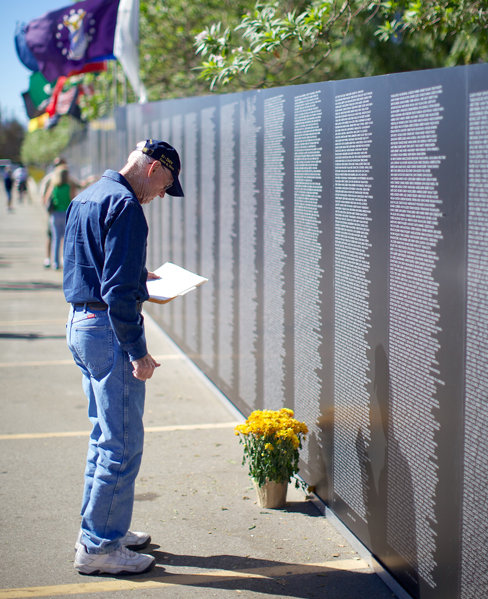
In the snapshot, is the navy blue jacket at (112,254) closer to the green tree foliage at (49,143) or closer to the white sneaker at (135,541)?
the white sneaker at (135,541)

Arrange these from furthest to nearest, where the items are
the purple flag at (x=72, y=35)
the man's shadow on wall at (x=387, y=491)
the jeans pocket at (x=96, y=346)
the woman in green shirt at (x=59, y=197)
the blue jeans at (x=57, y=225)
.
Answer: the blue jeans at (x=57, y=225)
the woman in green shirt at (x=59, y=197)
the purple flag at (x=72, y=35)
the jeans pocket at (x=96, y=346)
the man's shadow on wall at (x=387, y=491)

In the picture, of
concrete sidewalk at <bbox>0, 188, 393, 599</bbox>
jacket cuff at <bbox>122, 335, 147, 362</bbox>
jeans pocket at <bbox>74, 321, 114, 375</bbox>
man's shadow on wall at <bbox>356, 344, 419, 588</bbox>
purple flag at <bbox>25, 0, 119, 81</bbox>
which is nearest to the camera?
man's shadow on wall at <bbox>356, 344, 419, 588</bbox>

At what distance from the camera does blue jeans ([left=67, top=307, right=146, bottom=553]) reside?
11.9 ft

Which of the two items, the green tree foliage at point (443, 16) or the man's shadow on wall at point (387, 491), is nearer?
the man's shadow on wall at point (387, 491)

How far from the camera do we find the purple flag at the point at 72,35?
12562 millimetres

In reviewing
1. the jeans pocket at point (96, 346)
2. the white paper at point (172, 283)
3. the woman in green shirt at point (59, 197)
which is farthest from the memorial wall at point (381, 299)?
the woman in green shirt at point (59, 197)

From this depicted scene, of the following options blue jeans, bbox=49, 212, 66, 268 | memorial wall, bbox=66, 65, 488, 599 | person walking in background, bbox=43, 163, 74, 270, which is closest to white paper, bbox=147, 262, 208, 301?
memorial wall, bbox=66, 65, 488, 599

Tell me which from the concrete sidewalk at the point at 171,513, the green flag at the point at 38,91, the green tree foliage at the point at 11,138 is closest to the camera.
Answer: the concrete sidewalk at the point at 171,513

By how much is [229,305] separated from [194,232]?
5.26ft

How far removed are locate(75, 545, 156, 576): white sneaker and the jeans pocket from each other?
937 millimetres

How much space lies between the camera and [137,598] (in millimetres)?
3602

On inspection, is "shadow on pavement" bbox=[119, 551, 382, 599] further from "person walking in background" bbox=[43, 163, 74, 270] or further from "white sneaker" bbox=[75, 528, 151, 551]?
"person walking in background" bbox=[43, 163, 74, 270]

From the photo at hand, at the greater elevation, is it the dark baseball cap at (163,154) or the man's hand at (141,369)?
the dark baseball cap at (163,154)

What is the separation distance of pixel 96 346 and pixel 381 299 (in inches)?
53.6
